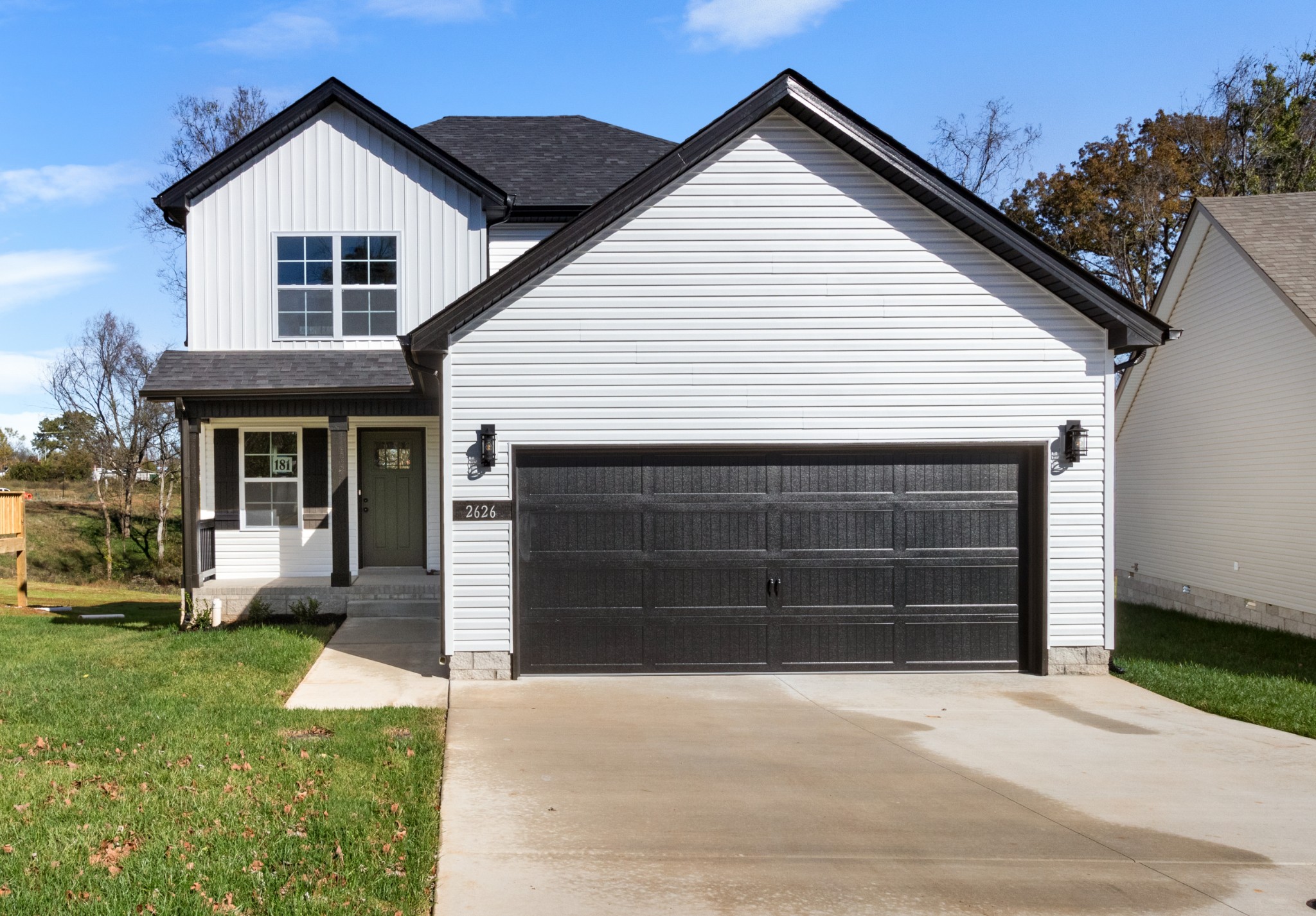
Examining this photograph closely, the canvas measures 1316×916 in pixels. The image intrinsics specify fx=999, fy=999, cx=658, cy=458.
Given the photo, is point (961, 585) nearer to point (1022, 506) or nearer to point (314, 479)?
point (1022, 506)

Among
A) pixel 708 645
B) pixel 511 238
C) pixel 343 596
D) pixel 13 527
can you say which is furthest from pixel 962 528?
pixel 13 527

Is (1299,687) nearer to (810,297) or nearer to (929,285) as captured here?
(929,285)

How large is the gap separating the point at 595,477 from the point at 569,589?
1.17 m

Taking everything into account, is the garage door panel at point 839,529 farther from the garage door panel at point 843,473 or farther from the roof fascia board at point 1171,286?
the roof fascia board at point 1171,286

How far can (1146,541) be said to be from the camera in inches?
707

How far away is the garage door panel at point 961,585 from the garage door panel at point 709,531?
1.64 meters

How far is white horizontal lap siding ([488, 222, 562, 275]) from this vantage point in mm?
14734

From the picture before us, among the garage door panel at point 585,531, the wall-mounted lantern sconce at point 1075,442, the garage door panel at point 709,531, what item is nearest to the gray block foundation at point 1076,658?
the wall-mounted lantern sconce at point 1075,442

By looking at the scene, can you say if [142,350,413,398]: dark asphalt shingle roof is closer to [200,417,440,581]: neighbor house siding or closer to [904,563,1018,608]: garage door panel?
[200,417,440,581]: neighbor house siding

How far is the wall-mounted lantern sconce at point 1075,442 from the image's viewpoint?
33.6ft

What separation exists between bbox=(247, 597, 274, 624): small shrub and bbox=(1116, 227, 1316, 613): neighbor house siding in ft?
45.4

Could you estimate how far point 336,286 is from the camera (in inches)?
567

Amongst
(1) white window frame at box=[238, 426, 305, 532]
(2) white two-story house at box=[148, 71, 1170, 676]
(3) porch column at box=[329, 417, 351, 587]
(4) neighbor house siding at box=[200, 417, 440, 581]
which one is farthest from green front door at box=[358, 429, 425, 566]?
(2) white two-story house at box=[148, 71, 1170, 676]

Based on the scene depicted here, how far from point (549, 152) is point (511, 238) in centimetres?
270
